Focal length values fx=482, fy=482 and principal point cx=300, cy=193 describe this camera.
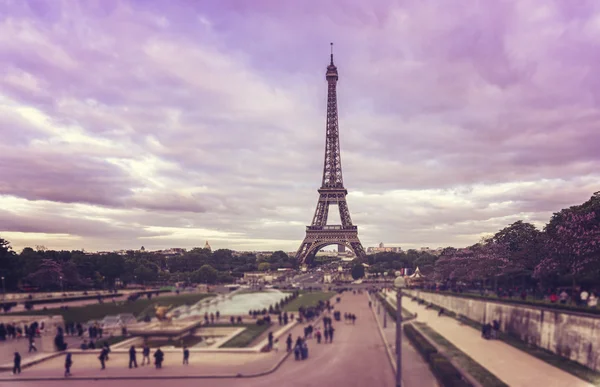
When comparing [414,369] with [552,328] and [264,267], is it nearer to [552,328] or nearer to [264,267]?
[552,328]

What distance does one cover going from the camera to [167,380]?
24.4 meters

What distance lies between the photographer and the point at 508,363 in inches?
1043

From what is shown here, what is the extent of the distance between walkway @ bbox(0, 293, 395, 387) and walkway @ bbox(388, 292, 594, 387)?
548 cm

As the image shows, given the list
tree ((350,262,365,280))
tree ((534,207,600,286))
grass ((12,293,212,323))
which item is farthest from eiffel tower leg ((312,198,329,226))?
tree ((534,207,600,286))

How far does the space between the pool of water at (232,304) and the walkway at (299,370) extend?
22492 mm

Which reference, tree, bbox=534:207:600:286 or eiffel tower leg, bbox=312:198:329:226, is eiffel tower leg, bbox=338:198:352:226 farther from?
tree, bbox=534:207:600:286

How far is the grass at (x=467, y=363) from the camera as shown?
22.0 metres

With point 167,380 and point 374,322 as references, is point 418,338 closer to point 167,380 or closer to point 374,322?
point 374,322

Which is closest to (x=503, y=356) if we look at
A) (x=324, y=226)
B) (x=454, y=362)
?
(x=454, y=362)

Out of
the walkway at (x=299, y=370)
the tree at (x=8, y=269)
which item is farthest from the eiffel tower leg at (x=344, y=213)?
the walkway at (x=299, y=370)

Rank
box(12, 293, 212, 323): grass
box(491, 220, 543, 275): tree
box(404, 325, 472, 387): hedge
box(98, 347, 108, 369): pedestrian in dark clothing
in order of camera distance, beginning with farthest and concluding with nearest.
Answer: box(491, 220, 543, 275): tree
box(12, 293, 212, 323): grass
box(98, 347, 108, 369): pedestrian in dark clothing
box(404, 325, 472, 387): hedge

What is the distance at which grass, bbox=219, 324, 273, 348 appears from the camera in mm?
33031

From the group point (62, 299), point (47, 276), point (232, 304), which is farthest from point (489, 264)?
point (47, 276)

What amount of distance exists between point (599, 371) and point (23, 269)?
72.2 meters
